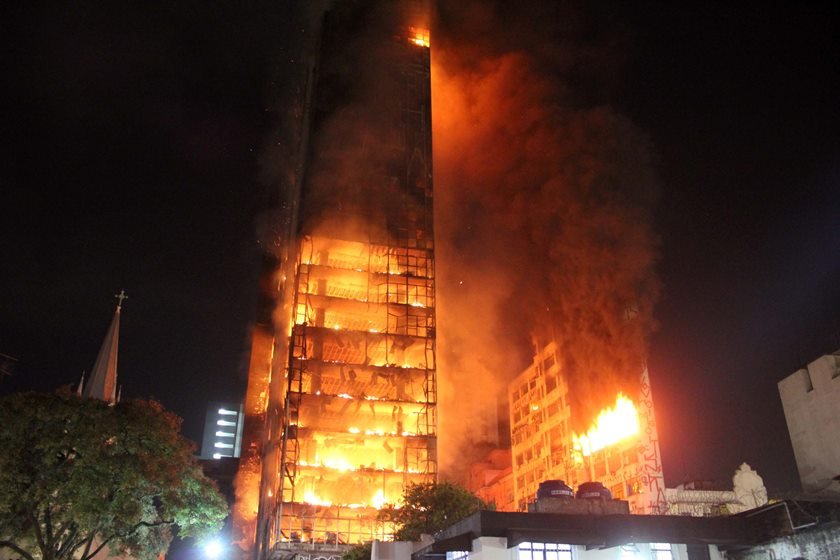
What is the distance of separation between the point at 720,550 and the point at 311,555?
25902mm

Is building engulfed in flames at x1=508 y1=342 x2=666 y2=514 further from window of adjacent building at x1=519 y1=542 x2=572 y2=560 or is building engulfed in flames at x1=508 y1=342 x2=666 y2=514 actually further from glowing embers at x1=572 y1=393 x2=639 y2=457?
window of adjacent building at x1=519 y1=542 x2=572 y2=560

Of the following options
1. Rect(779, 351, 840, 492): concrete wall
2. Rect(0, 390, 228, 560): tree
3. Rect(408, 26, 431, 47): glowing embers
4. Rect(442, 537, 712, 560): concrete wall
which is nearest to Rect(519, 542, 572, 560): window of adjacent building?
Rect(442, 537, 712, 560): concrete wall

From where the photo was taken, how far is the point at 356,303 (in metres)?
47.6

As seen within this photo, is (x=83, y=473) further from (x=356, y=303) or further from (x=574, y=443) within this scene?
(x=574, y=443)

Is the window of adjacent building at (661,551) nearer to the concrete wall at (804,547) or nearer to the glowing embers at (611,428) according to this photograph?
the concrete wall at (804,547)

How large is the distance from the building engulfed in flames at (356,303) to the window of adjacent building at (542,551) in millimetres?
23688

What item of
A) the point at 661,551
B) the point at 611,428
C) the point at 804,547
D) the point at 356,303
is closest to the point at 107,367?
the point at 356,303

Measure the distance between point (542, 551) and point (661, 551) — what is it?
370cm

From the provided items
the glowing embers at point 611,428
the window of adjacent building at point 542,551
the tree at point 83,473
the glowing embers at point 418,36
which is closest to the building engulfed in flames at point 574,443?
the glowing embers at point 611,428

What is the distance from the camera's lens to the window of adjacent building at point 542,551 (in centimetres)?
1697

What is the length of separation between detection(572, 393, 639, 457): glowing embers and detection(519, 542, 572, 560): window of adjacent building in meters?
39.9

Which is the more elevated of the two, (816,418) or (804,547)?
(816,418)

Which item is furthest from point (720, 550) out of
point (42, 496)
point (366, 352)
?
point (366, 352)

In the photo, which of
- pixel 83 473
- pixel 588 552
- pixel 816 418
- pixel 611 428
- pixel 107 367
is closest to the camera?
pixel 588 552
